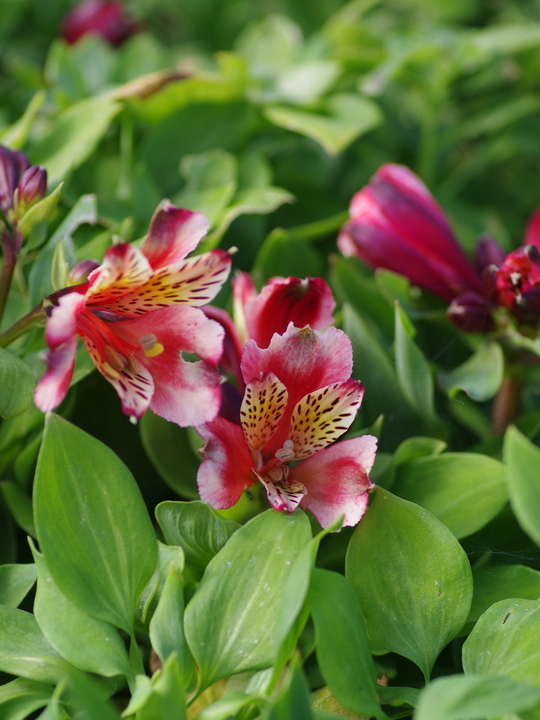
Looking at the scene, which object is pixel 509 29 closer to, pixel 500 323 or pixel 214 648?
pixel 500 323

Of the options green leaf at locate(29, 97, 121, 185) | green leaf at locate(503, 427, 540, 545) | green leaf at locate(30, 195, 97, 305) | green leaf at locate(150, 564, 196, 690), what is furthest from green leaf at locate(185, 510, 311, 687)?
green leaf at locate(29, 97, 121, 185)

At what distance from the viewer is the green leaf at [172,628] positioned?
0.33 metres

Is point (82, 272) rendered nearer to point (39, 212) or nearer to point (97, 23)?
point (39, 212)

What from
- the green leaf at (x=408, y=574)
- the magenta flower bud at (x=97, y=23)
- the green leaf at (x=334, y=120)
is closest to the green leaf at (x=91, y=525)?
the green leaf at (x=408, y=574)

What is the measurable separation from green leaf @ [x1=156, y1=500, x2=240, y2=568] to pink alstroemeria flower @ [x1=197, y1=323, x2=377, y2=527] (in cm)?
1

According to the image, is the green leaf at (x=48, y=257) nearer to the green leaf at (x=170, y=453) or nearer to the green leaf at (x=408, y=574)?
the green leaf at (x=170, y=453)

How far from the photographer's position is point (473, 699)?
270mm

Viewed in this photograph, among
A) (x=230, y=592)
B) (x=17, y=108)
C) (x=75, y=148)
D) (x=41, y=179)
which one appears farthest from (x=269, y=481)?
(x=17, y=108)

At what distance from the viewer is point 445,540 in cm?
37

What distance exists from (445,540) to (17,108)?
0.73m

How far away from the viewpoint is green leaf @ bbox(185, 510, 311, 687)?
1.09 feet

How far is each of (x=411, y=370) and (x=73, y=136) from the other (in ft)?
1.23

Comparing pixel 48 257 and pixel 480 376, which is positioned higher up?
pixel 48 257

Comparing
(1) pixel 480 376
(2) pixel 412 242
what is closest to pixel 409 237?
(2) pixel 412 242
